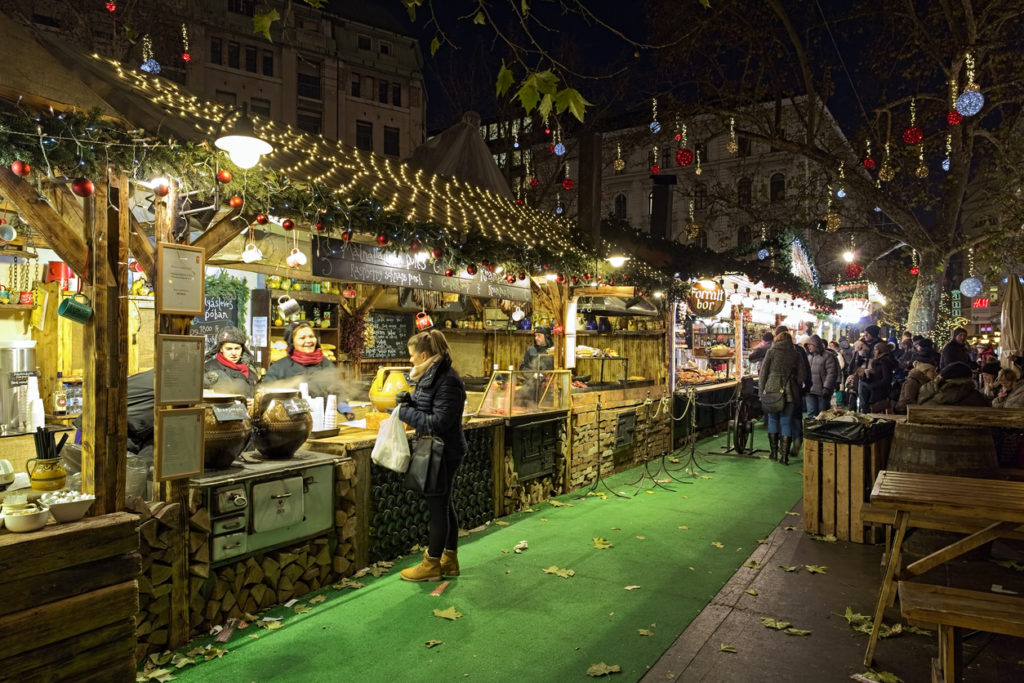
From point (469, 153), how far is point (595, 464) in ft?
18.2

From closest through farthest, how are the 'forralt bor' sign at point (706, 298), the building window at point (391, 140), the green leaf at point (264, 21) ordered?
the green leaf at point (264, 21), the 'forralt bor' sign at point (706, 298), the building window at point (391, 140)

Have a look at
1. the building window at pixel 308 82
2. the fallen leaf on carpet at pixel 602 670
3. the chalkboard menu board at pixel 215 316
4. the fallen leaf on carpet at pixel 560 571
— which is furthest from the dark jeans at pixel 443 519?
the building window at pixel 308 82

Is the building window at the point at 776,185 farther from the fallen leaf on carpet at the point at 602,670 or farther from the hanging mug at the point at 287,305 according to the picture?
the fallen leaf on carpet at the point at 602,670

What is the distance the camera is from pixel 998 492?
345 centimetres

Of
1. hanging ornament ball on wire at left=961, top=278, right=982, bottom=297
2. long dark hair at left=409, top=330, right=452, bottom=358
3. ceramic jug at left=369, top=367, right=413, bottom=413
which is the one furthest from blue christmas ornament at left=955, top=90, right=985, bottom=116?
ceramic jug at left=369, top=367, right=413, bottom=413

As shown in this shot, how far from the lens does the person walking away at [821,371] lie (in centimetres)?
1171

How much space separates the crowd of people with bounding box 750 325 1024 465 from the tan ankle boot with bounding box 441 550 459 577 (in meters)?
5.36

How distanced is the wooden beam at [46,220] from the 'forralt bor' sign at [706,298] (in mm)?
10126

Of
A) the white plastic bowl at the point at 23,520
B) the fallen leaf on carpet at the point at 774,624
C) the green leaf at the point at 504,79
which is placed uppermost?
the green leaf at the point at 504,79

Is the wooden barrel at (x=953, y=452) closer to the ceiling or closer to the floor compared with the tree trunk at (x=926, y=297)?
closer to the floor

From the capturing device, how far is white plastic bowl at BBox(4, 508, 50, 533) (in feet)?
9.73

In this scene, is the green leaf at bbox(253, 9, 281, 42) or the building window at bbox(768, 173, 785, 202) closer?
the green leaf at bbox(253, 9, 281, 42)

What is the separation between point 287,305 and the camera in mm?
9289

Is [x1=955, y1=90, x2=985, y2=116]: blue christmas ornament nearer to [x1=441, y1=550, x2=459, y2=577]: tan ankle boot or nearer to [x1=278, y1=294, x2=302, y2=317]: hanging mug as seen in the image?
[x1=441, y1=550, x2=459, y2=577]: tan ankle boot
